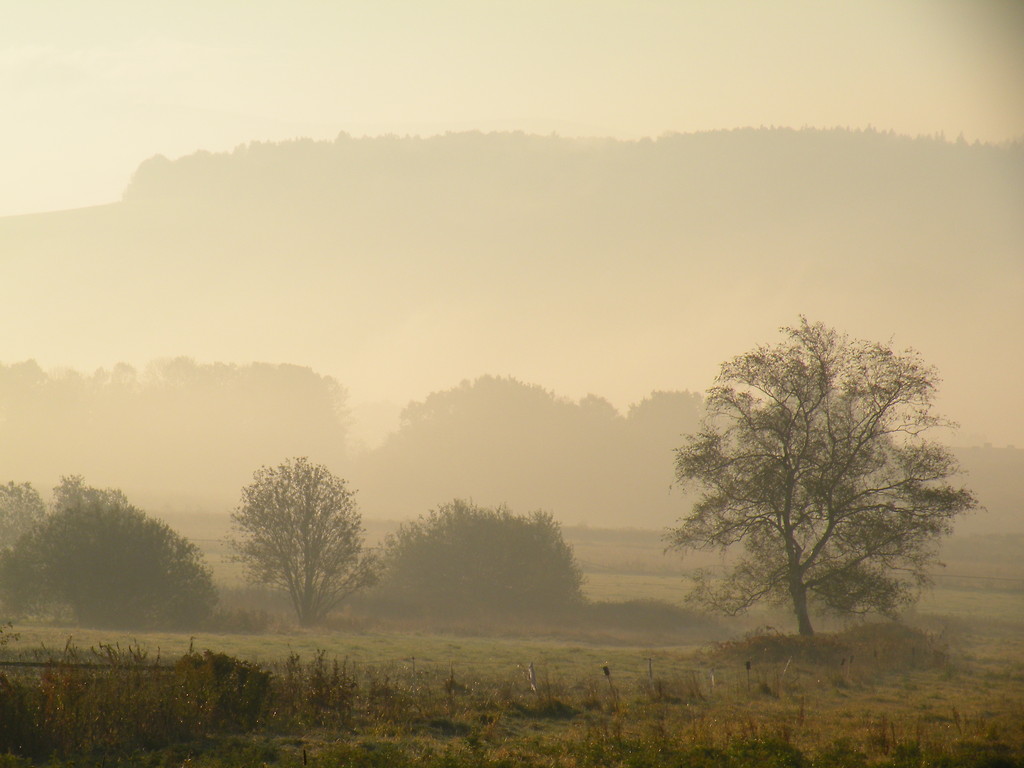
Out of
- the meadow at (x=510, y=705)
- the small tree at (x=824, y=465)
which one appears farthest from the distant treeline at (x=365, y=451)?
the meadow at (x=510, y=705)

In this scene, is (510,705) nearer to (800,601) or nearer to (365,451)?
(800,601)

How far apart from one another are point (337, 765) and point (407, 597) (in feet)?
147

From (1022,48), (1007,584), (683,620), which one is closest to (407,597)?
(683,620)

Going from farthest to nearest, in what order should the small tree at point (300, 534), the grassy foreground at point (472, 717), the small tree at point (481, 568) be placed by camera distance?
the small tree at point (481, 568), the small tree at point (300, 534), the grassy foreground at point (472, 717)

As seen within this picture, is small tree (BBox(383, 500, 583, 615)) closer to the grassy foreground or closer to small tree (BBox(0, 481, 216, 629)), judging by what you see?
small tree (BBox(0, 481, 216, 629))

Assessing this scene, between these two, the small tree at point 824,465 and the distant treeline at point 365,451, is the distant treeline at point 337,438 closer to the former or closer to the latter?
the distant treeline at point 365,451

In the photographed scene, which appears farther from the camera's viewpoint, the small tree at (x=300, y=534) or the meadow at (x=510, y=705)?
the small tree at (x=300, y=534)

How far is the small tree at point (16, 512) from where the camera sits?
5762cm

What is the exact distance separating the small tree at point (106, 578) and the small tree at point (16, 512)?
1372 cm

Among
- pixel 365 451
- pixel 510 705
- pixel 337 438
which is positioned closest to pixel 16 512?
pixel 510 705

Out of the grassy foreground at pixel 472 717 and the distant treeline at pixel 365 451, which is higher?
the distant treeline at pixel 365 451

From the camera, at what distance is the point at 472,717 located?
19.3 metres

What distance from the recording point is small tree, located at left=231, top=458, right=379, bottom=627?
4788 centimetres

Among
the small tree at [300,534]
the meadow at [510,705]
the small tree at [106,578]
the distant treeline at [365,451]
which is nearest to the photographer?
the meadow at [510,705]
